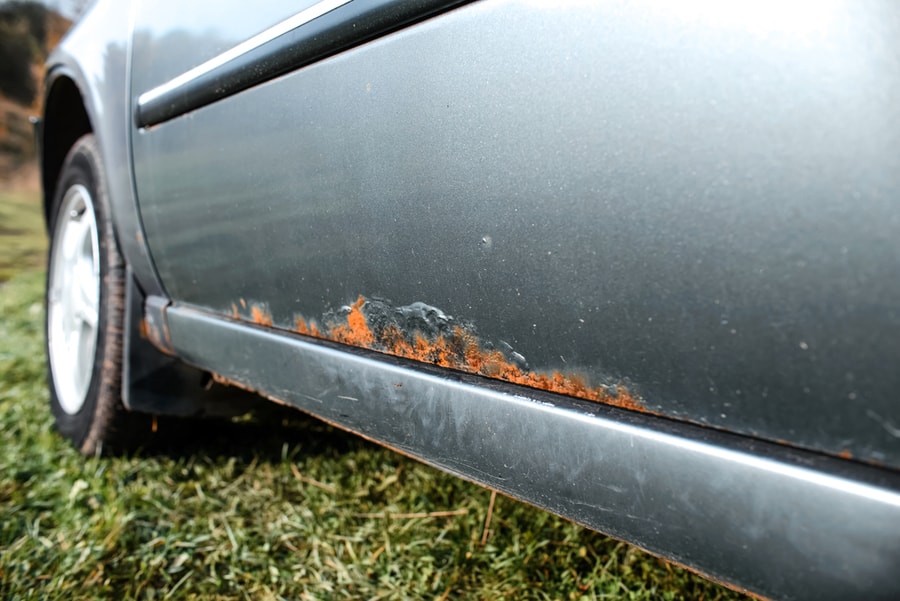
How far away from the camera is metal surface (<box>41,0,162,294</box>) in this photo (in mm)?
Result: 1491

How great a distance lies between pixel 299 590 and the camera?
4.08 feet

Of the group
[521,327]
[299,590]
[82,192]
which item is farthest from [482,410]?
[82,192]

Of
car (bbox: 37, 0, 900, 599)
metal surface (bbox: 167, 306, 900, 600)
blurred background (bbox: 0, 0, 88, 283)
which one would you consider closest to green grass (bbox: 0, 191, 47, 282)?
blurred background (bbox: 0, 0, 88, 283)

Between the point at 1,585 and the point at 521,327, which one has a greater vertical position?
the point at 521,327

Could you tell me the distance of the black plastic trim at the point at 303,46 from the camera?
791mm

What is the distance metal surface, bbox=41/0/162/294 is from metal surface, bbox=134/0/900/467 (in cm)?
74

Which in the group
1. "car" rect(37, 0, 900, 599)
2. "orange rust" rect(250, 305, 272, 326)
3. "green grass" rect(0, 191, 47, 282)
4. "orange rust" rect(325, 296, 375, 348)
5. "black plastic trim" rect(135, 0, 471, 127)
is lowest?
"green grass" rect(0, 191, 47, 282)

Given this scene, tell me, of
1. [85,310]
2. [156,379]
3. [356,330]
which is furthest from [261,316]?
[85,310]

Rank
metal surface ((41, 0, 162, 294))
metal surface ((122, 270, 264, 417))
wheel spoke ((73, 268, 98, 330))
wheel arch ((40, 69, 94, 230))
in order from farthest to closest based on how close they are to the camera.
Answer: wheel arch ((40, 69, 94, 230)) < wheel spoke ((73, 268, 98, 330)) < metal surface ((122, 270, 264, 417)) < metal surface ((41, 0, 162, 294))

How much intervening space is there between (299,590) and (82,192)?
1.20m

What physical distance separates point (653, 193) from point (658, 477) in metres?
0.25

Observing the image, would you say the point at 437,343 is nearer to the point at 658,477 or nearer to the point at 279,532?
the point at 658,477

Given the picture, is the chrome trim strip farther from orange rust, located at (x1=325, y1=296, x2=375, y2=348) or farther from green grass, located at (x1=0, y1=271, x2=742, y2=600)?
green grass, located at (x1=0, y1=271, x2=742, y2=600)

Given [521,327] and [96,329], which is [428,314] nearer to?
[521,327]
